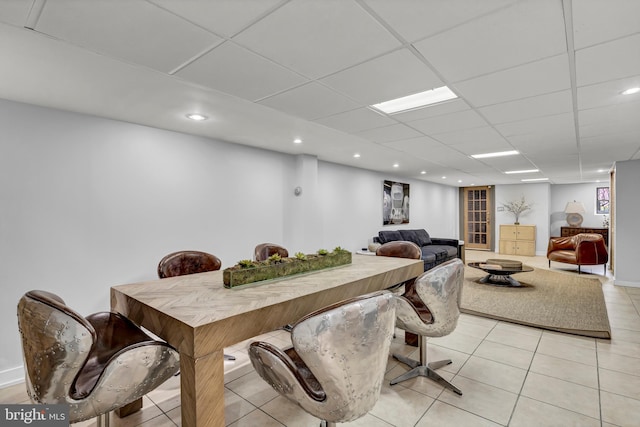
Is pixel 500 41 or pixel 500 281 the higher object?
pixel 500 41

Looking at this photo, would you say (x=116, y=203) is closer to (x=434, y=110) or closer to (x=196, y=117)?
(x=196, y=117)

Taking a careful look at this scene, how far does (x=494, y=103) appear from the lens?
2.77m

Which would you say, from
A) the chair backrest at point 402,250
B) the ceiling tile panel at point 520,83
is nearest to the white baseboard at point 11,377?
the chair backrest at point 402,250

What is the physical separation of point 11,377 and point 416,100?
4232 mm

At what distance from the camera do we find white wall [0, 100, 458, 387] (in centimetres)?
266

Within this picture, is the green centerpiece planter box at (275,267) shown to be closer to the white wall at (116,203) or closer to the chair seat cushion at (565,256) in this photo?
the white wall at (116,203)

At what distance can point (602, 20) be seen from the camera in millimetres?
1573

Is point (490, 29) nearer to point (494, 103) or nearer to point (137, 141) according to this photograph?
point (494, 103)

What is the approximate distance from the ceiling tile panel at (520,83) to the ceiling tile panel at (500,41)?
0.12m

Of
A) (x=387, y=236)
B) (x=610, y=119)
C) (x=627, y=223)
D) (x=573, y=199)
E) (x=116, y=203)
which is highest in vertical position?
(x=610, y=119)

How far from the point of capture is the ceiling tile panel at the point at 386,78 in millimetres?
2011

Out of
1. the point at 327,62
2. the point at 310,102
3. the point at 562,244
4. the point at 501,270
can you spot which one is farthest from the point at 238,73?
the point at 562,244

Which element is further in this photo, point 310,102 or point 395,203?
point 395,203

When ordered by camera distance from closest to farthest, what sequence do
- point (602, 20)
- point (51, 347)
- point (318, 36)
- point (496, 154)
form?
1. point (51, 347)
2. point (602, 20)
3. point (318, 36)
4. point (496, 154)
